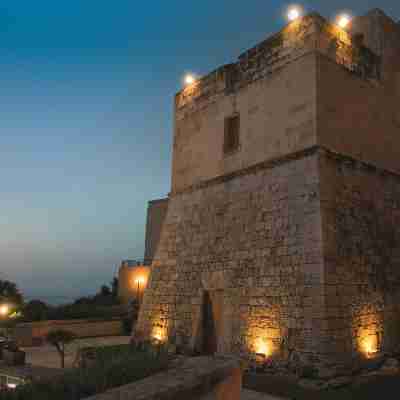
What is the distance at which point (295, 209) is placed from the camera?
9094mm

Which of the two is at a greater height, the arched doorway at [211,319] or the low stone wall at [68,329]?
the arched doorway at [211,319]

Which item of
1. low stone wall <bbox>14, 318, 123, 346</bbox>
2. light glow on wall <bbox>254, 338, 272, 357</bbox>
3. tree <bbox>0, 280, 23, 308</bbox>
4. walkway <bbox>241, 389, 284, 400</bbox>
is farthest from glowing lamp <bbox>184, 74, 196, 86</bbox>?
tree <bbox>0, 280, 23, 308</bbox>

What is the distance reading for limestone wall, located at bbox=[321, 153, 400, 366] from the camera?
817cm

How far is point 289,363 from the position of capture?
26.5ft

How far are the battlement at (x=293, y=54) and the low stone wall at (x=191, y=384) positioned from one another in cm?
791

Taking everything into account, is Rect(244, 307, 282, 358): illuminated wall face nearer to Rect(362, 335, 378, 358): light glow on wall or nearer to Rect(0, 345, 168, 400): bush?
Rect(362, 335, 378, 358): light glow on wall

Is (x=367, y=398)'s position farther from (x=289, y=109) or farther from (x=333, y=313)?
(x=289, y=109)

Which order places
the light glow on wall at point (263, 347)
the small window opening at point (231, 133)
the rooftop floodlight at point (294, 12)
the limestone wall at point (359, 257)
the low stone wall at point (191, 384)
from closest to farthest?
the low stone wall at point (191, 384)
the limestone wall at point (359, 257)
the light glow on wall at point (263, 347)
the rooftop floodlight at point (294, 12)
the small window opening at point (231, 133)

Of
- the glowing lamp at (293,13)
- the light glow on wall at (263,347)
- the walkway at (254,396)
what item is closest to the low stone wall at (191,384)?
the walkway at (254,396)

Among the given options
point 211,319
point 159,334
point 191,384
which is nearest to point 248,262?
point 211,319

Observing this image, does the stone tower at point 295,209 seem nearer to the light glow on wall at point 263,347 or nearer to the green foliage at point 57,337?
the light glow on wall at point 263,347

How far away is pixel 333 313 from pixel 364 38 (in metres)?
8.13

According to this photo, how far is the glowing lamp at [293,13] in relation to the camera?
10.1 meters

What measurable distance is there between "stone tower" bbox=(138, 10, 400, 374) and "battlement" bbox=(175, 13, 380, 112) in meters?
0.03
